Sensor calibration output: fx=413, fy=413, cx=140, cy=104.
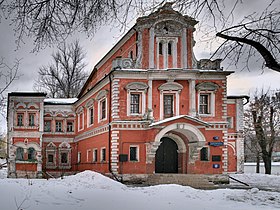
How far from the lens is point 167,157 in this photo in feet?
90.4

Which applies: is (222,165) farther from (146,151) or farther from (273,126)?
(273,126)

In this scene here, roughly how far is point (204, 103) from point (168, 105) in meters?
2.52

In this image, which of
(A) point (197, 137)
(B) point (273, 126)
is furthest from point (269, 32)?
(B) point (273, 126)

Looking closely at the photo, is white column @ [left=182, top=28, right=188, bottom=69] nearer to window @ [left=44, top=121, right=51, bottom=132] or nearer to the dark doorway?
the dark doorway

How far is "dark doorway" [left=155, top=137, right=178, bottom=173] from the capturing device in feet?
89.8

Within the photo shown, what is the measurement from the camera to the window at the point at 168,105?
87.8 ft

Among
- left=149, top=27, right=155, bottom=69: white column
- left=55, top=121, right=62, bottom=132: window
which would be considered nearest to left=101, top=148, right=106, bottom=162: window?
left=149, top=27, right=155, bottom=69: white column

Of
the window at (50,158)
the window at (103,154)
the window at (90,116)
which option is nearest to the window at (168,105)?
the window at (103,154)

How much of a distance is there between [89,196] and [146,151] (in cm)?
1316

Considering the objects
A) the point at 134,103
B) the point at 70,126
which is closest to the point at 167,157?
the point at 134,103

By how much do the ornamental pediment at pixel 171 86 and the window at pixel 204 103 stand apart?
5.78 ft

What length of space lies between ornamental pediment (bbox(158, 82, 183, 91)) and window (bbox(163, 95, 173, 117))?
0.56 meters

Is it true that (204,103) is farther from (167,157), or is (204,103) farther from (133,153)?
(133,153)

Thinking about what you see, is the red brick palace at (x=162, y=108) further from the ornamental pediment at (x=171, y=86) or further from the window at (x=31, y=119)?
the window at (x=31, y=119)
